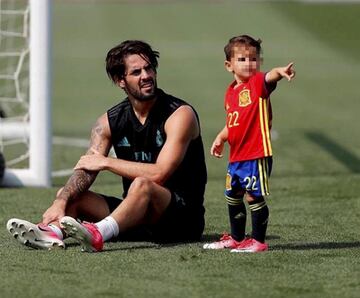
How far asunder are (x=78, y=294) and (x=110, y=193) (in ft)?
14.5

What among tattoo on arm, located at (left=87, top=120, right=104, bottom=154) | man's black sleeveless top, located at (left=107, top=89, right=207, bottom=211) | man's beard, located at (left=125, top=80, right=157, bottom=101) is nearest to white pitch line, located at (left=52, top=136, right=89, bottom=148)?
tattoo on arm, located at (left=87, top=120, right=104, bottom=154)

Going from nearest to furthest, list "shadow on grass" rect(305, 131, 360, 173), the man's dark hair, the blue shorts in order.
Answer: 1. the blue shorts
2. the man's dark hair
3. "shadow on grass" rect(305, 131, 360, 173)

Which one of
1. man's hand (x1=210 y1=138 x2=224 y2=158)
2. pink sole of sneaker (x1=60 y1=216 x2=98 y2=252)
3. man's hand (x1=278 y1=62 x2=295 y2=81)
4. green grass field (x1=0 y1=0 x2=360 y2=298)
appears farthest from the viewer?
man's hand (x1=210 y1=138 x2=224 y2=158)

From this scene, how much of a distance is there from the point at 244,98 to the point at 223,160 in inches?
225

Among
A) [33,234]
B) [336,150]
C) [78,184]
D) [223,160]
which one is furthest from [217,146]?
[336,150]

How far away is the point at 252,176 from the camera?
7.27 meters

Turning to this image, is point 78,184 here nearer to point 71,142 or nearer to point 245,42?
point 245,42

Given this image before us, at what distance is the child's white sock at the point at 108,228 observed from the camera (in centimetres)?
739

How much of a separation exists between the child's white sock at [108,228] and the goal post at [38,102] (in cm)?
359

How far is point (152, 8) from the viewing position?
34.4 meters

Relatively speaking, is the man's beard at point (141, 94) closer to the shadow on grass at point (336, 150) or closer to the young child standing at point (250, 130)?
the young child standing at point (250, 130)

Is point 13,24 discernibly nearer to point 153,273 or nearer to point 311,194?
point 311,194

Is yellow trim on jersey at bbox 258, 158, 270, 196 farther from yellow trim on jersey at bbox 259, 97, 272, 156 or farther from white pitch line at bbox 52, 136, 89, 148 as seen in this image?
white pitch line at bbox 52, 136, 89, 148

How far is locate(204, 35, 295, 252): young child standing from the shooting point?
7.26m
